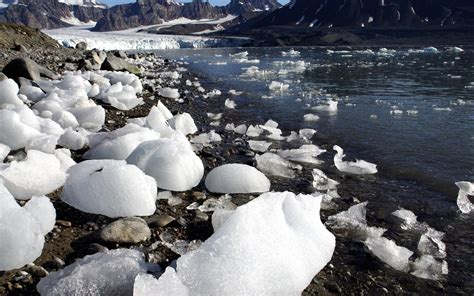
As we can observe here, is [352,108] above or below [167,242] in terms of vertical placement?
below

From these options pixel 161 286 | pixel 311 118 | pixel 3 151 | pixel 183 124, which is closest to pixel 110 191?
pixel 161 286

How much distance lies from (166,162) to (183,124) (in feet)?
7.27

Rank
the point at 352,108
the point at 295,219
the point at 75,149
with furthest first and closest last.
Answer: the point at 352,108, the point at 75,149, the point at 295,219

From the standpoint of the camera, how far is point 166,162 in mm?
3051

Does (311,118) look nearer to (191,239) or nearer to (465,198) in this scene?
(465,198)

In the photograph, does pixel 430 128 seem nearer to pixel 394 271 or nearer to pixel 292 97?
pixel 292 97

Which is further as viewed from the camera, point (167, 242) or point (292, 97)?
point (292, 97)

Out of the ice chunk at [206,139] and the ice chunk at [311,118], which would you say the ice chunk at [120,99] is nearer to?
the ice chunk at [206,139]

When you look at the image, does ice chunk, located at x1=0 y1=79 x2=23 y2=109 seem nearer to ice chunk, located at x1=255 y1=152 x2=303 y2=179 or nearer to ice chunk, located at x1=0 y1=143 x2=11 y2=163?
ice chunk, located at x1=0 y1=143 x2=11 y2=163

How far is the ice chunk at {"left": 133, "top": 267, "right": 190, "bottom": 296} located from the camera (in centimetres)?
151

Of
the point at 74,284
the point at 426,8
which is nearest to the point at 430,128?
the point at 74,284

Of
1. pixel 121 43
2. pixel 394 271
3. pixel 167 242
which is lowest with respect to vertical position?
pixel 121 43

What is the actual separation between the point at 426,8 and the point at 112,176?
10904 cm

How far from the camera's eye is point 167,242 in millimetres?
2385
